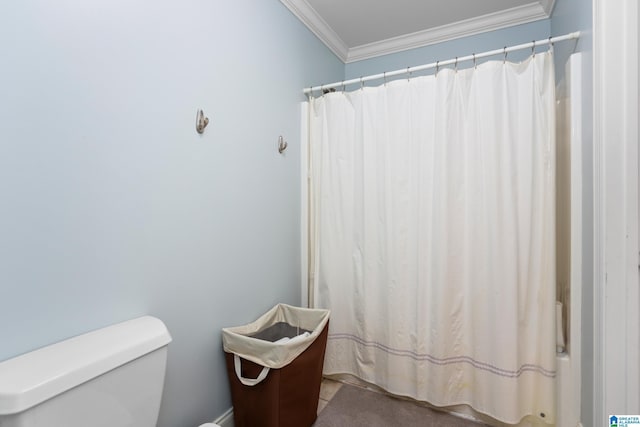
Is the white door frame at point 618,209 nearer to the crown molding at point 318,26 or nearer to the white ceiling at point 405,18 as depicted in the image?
the white ceiling at point 405,18

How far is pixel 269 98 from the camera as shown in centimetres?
166

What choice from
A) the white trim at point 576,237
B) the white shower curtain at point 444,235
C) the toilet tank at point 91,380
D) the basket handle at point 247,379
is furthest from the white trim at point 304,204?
the white trim at point 576,237

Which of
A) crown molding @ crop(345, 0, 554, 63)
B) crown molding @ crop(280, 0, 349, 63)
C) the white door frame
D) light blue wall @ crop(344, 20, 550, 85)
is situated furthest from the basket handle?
crown molding @ crop(345, 0, 554, 63)

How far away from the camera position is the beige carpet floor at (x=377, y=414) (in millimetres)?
1529

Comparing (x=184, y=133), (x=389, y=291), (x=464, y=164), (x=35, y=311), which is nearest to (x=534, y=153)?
(x=464, y=164)

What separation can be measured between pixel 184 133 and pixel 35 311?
0.74 meters

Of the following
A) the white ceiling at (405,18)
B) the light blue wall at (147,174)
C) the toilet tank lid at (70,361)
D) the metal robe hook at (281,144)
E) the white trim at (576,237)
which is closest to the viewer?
the toilet tank lid at (70,361)

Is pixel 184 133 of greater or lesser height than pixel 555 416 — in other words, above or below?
above

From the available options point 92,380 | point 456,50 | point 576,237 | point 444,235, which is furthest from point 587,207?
point 92,380

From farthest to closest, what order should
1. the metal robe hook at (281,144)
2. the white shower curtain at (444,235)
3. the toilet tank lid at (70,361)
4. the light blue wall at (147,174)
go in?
the metal robe hook at (281,144)
the white shower curtain at (444,235)
the light blue wall at (147,174)
the toilet tank lid at (70,361)

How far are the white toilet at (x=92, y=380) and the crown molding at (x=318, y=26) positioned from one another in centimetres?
184

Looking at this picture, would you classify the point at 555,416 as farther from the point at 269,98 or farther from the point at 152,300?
the point at 269,98

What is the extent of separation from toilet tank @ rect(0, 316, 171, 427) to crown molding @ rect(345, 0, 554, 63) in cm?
236

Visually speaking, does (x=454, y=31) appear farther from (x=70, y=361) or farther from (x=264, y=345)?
(x=70, y=361)
